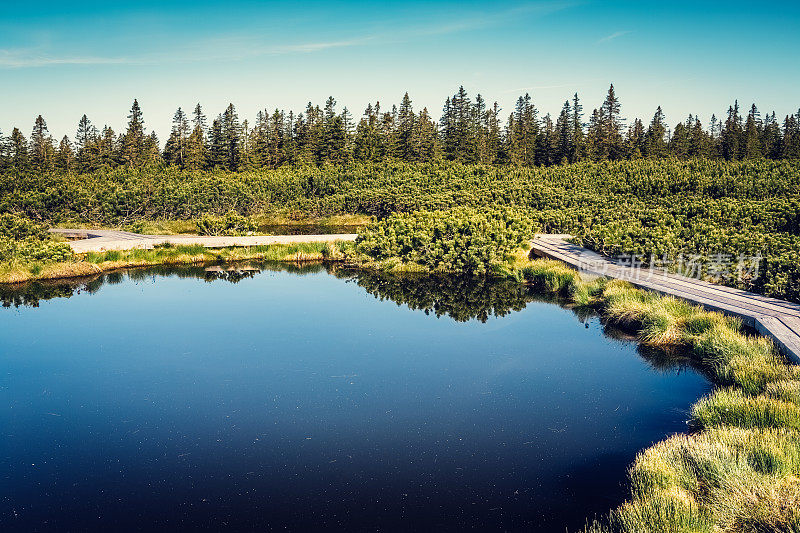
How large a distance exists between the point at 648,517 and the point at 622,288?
13240mm

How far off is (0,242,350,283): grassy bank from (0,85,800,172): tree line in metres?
38.1

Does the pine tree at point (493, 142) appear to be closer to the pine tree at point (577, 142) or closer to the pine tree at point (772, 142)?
the pine tree at point (577, 142)

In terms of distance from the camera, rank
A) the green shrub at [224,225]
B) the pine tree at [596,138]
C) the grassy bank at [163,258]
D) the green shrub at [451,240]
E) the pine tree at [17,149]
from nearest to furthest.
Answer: the grassy bank at [163,258], the green shrub at [451,240], the green shrub at [224,225], the pine tree at [17,149], the pine tree at [596,138]

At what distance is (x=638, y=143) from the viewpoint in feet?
249

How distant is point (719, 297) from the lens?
59.4 feet

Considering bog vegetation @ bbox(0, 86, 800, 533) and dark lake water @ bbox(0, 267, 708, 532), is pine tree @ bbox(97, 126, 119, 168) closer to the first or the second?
bog vegetation @ bbox(0, 86, 800, 533)

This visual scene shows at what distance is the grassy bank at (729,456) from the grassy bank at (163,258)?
70.9 ft

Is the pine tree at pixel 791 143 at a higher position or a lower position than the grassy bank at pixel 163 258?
higher

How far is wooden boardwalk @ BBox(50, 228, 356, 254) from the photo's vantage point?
31709mm

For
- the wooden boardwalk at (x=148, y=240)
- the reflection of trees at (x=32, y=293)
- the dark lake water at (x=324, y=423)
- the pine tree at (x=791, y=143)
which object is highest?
the pine tree at (x=791, y=143)

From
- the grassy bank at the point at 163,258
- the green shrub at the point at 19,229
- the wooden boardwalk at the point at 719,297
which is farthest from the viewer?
the green shrub at the point at 19,229

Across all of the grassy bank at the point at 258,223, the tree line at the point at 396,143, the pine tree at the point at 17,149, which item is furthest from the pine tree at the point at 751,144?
the pine tree at the point at 17,149

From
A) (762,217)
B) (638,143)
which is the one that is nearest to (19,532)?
(762,217)

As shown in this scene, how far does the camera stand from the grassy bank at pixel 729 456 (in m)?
7.56
